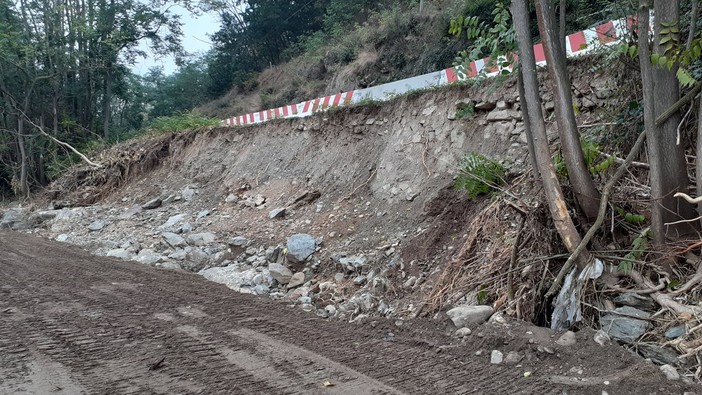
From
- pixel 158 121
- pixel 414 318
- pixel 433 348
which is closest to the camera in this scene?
pixel 433 348

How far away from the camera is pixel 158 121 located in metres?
18.4

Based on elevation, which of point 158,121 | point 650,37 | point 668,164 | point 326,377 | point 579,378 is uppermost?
point 158,121

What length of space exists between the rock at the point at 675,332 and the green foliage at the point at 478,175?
2.80 m

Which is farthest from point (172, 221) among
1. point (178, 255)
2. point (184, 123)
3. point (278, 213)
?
point (184, 123)

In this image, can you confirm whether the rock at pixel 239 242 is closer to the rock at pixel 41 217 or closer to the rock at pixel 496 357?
the rock at pixel 496 357

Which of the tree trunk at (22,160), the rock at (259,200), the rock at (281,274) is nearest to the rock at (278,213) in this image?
the rock at (259,200)

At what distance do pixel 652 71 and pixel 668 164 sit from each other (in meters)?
0.80

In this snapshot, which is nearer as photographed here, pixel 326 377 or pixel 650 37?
pixel 326 377

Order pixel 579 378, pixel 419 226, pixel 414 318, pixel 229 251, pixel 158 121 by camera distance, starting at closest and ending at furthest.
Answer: pixel 579 378 → pixel 414 318 → pixel 419 226 → pixel 229 251 → pixel 158 121

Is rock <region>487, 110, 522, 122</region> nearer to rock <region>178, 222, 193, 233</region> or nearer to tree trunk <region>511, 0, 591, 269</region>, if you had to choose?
tree trunk <region>511, 0, 591, 269</region>

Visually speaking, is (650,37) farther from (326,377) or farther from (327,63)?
(327,63)

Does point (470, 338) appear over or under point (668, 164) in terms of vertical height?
under

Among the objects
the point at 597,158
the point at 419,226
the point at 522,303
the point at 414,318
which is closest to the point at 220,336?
the point at 414,318

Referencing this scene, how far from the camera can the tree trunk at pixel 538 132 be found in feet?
15.1
